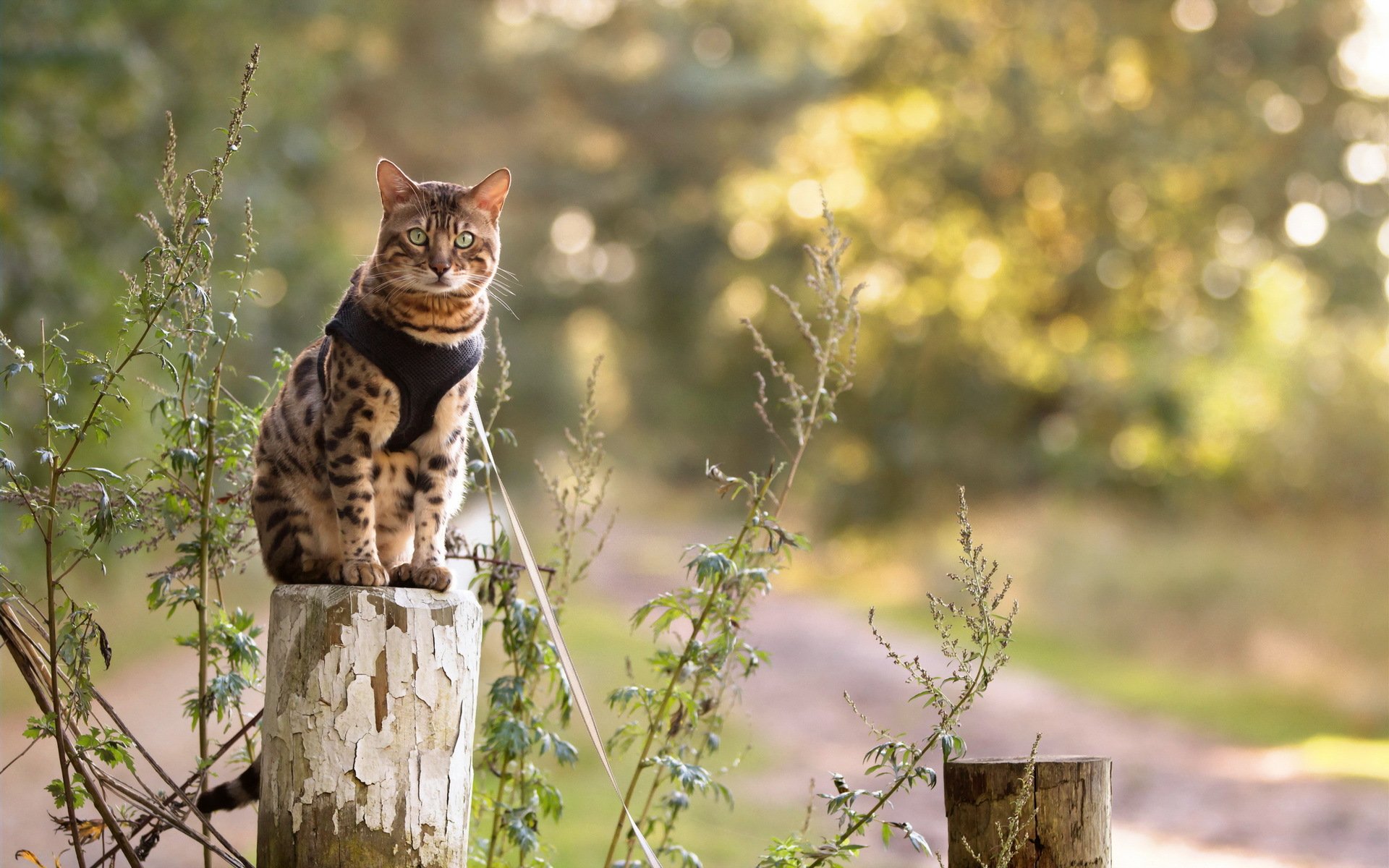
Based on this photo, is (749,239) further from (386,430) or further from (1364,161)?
(386,430)

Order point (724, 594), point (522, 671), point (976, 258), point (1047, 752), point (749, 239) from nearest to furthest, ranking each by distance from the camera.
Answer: point (724, 594)
point (522, 671)
point (1047, 752)
point (976, 258)
point (749, 239)

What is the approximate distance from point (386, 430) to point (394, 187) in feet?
2.03

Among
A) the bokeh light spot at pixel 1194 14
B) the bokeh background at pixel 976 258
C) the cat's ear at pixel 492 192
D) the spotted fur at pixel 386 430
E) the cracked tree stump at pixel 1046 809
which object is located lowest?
the cracked tree stump at pixel 1046 809

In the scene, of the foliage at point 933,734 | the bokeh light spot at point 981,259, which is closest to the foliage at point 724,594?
the foliage at point 933,734

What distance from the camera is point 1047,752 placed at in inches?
384

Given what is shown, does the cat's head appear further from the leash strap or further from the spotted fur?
the leash strap

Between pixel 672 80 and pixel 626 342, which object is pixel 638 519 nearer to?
pixel 626 342

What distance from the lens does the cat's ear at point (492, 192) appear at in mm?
3184

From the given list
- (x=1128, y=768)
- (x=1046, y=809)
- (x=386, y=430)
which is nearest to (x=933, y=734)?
(x=1046, y=809)

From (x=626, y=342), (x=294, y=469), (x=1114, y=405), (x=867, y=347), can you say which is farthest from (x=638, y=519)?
Result: (x=294, y=469)

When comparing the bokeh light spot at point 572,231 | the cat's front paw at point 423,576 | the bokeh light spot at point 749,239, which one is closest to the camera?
the cat's front paw at point 423,576

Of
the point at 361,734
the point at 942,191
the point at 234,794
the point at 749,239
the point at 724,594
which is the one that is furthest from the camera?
the point at 749,239

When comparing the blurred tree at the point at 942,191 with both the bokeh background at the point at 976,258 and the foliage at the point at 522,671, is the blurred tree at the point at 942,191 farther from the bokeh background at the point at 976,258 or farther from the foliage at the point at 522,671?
the foliage at the point at 522,671

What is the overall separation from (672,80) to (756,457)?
6266 millimetres
